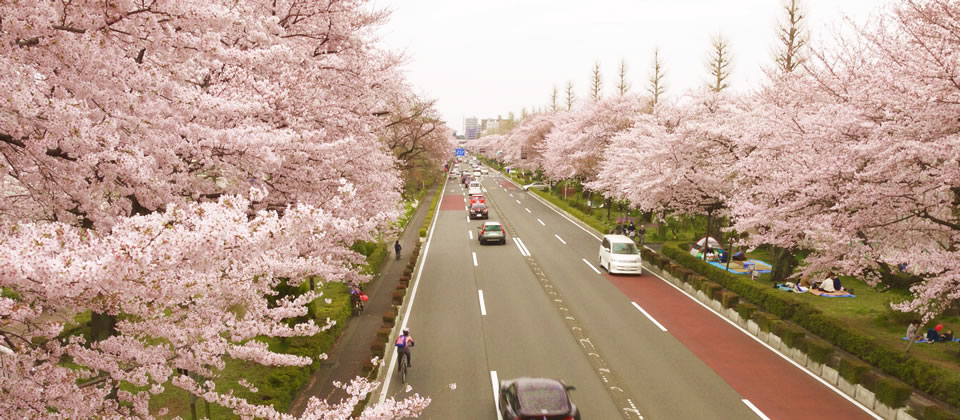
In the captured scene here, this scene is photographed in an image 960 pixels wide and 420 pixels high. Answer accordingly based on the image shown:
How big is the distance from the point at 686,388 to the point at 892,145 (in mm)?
7473

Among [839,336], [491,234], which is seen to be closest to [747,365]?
[839,336]

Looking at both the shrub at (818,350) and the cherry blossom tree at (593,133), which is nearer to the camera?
the shrub at (818,350)

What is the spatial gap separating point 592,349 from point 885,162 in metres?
8.97

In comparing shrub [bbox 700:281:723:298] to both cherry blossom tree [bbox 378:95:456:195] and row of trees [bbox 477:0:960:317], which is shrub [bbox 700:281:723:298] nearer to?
row of trees [bbox 477:0:960:317]

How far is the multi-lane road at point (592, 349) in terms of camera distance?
12.5 m

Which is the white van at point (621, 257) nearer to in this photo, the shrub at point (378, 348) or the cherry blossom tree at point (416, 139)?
the cherry blossom tree at point (416, 139)

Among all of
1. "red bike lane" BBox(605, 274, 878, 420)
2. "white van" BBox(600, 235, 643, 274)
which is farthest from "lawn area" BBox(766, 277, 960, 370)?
"white van" BBox(600, 235, 643, 274)

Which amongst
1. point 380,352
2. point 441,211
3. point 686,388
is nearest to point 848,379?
point 686,388

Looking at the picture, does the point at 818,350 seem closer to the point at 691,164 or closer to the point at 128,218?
the point at 691,164

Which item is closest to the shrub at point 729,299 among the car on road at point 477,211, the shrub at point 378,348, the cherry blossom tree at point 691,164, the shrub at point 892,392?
the cherry blossom tree at point 691,164

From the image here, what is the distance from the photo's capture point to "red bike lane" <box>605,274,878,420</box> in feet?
40.2

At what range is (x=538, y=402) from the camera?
1057cm

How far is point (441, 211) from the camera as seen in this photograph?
51.8m

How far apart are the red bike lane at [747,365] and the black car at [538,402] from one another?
5040 mm
